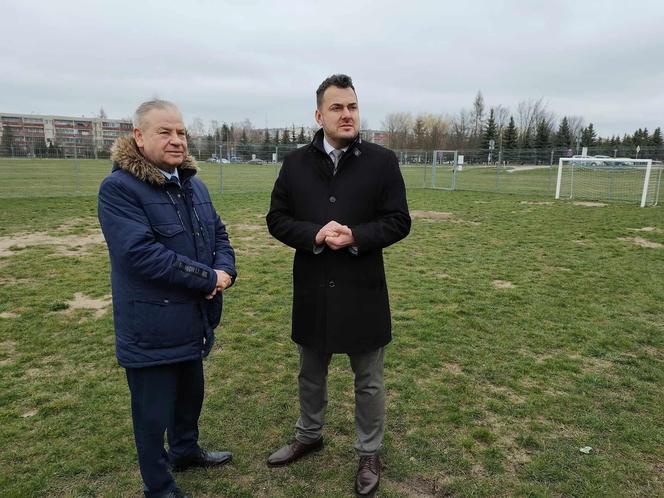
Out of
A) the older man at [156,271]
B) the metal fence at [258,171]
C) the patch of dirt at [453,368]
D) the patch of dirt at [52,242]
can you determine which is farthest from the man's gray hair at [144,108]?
the metal fence at [258,171]

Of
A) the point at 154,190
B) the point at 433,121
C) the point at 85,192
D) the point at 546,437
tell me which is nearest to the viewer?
the point at 154,190

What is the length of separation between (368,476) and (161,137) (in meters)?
2.04

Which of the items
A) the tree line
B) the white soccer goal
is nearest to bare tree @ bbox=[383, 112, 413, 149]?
the tree line

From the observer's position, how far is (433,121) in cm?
8262

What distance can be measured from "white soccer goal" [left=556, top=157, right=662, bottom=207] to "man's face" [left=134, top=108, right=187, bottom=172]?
19.0m

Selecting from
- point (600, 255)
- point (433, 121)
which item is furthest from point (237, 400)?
point (433, 121)

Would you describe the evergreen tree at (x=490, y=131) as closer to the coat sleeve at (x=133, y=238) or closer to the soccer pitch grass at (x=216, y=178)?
the soccer pitch grass at (x=216, y=178)

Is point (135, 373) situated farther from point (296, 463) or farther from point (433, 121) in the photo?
point (433, 121)

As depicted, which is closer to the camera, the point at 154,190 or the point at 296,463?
the point at 154,190

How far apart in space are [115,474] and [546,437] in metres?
2.62

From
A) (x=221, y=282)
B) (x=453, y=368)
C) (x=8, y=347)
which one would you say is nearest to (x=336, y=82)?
(x=221, y=282)

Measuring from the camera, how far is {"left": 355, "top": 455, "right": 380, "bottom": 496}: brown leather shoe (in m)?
2.53

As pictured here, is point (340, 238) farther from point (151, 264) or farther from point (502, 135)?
point (502, 135)

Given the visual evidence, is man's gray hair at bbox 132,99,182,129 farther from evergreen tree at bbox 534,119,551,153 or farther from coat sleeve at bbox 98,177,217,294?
evergreen tree at bbox 534,119,551,153
